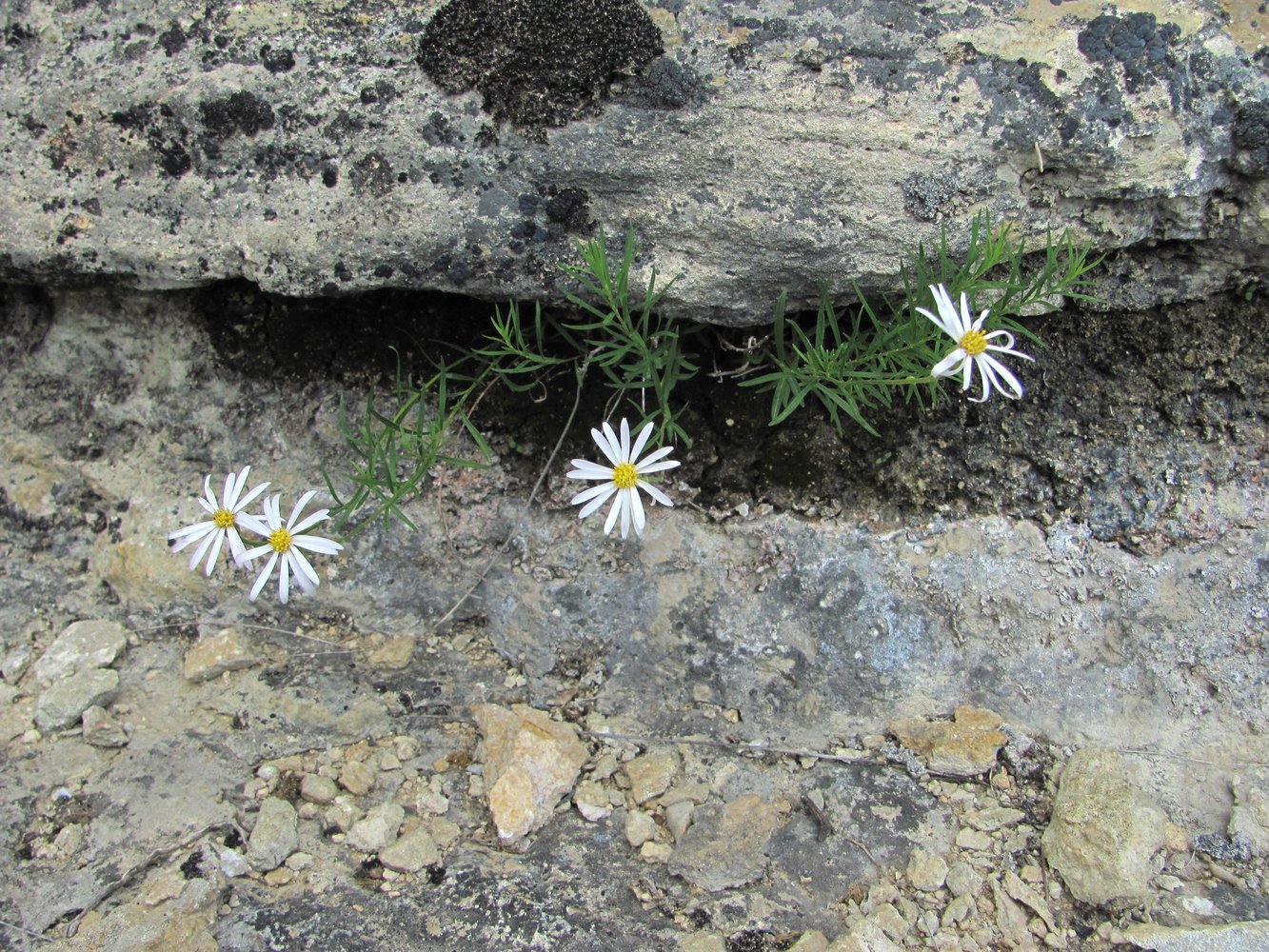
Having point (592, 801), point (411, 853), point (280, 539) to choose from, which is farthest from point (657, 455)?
point (411, 853)

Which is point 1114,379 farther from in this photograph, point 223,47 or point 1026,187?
point 223,47

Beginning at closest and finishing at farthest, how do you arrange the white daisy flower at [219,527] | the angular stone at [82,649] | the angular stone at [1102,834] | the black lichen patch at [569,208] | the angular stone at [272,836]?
the angular stone at [1102,834] → the angular stone at [272,836] → the black lichen patch at [569,208] → the white daisy flower at [219,527] → the angular stone at [82,649]

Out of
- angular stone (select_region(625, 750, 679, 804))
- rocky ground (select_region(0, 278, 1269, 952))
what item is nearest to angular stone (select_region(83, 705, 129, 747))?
rocky ground (select_region(0, 278, 1269, 952))

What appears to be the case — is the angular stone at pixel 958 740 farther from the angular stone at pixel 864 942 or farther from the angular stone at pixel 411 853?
the angular stone at pixel 411 853

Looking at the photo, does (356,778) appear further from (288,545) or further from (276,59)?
(276,59)

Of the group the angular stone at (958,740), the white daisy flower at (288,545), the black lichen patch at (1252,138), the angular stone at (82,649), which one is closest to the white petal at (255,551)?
the white daisy flower at (288,545)

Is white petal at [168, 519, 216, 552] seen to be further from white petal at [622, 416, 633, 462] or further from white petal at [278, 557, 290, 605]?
white petal at [622, 416, 633, 462]

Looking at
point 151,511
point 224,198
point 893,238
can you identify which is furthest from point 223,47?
point 893,238
